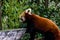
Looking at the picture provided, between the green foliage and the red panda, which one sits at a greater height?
the green foliage

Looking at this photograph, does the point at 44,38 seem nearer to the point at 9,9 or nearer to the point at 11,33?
the point at 11,33

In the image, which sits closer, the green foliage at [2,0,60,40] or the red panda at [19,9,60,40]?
the red panda at [19,9,60,40]

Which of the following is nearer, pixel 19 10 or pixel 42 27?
pixel 42 27

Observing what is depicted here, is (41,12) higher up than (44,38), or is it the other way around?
(41,12)

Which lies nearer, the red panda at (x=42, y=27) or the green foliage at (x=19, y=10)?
the red panda at (x=42, y=27)

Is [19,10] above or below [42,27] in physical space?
above

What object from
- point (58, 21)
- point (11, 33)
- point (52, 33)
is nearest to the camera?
point (52, 33)

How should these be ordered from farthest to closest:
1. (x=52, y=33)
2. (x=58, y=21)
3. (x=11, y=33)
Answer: (x=58, y=21) → (x=11, y=33) → (x=52, y=33)

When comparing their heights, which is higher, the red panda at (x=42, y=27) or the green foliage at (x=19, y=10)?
the green foliage at (x=19, y=10)

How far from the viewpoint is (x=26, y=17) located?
648 centimetres

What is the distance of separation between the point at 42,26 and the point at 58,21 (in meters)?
1.87

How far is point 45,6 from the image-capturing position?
8438mm

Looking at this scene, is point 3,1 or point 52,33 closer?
point 52,33

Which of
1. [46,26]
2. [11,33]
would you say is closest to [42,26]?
[46,26]
